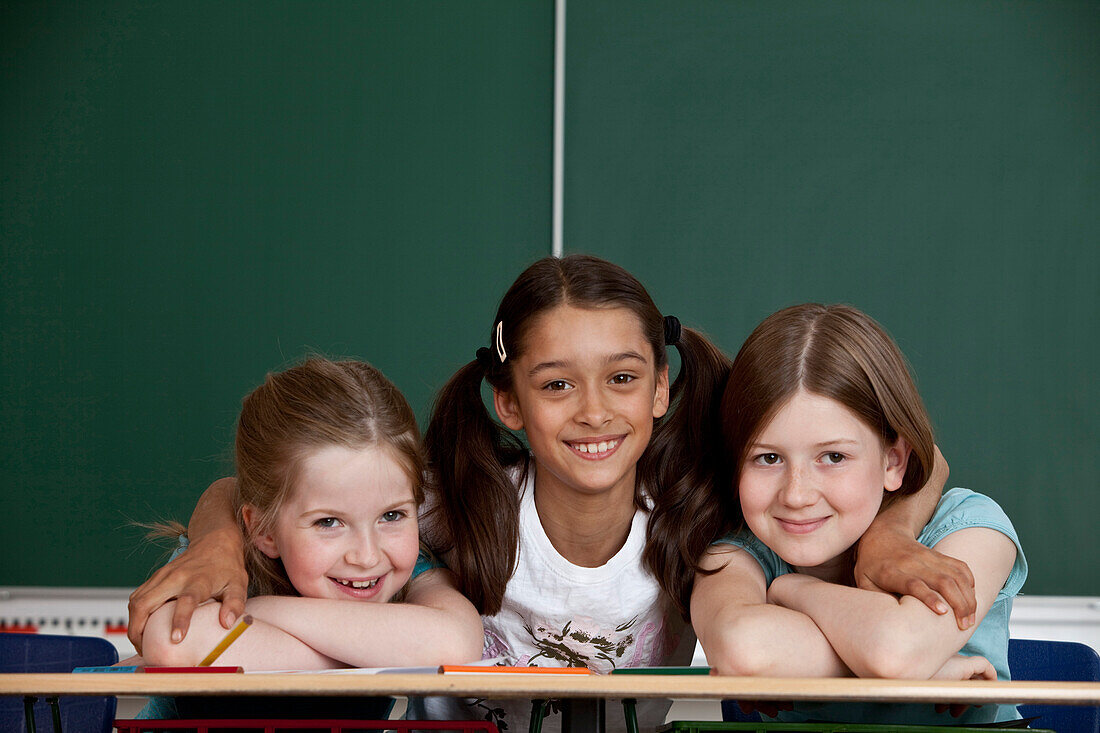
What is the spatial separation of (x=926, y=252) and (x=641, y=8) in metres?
1.04

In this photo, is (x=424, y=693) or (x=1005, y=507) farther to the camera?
(x=1005, y=507)

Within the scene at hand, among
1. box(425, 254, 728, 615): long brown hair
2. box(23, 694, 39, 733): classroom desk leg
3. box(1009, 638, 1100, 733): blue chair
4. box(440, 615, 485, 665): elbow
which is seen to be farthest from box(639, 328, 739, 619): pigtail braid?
box(23, 694, 39, 733): classroom desk leg

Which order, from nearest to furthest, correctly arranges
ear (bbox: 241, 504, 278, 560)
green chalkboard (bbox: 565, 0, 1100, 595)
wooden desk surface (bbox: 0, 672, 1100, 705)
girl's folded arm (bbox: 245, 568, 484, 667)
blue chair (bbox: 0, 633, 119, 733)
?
wooden desk surface (bbox: 0, 672, 1100, 705)
girl's folded arm (bbox: 245, 568, 484, 667)
ear (bbox: 241, 504, 278, 560)
blue chair (bbox: 0, 633, 119, 733)
green chalkboard (bbox: 565, 0, 1100, 595)

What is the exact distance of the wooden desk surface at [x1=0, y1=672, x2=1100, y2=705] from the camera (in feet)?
2.51

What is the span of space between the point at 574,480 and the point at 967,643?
59 centimetres

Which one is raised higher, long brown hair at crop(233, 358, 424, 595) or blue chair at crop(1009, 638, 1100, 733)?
long brown hair at crop(233, 358, 424, 595)

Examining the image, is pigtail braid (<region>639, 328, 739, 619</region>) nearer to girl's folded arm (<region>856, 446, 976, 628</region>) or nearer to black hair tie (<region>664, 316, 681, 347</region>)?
black hair tie (<region>664, 316, 681, 347</region>)

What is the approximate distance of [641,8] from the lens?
2.63 m

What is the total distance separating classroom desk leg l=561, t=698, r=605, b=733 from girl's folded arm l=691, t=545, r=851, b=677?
0.21 meters

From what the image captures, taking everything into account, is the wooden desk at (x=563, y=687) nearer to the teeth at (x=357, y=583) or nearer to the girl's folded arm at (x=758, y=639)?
the girl's folded arm at (x=758, y=639)

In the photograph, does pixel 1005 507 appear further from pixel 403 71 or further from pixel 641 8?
pixel 403 71

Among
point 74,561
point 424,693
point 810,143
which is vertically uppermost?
point 810,143

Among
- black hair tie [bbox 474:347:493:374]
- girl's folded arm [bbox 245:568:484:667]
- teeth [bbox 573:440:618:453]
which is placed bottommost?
girl's folded arm [bbox 245:568:484:667]

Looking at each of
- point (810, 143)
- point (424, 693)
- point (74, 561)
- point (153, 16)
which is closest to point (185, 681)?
point (424, 693)
